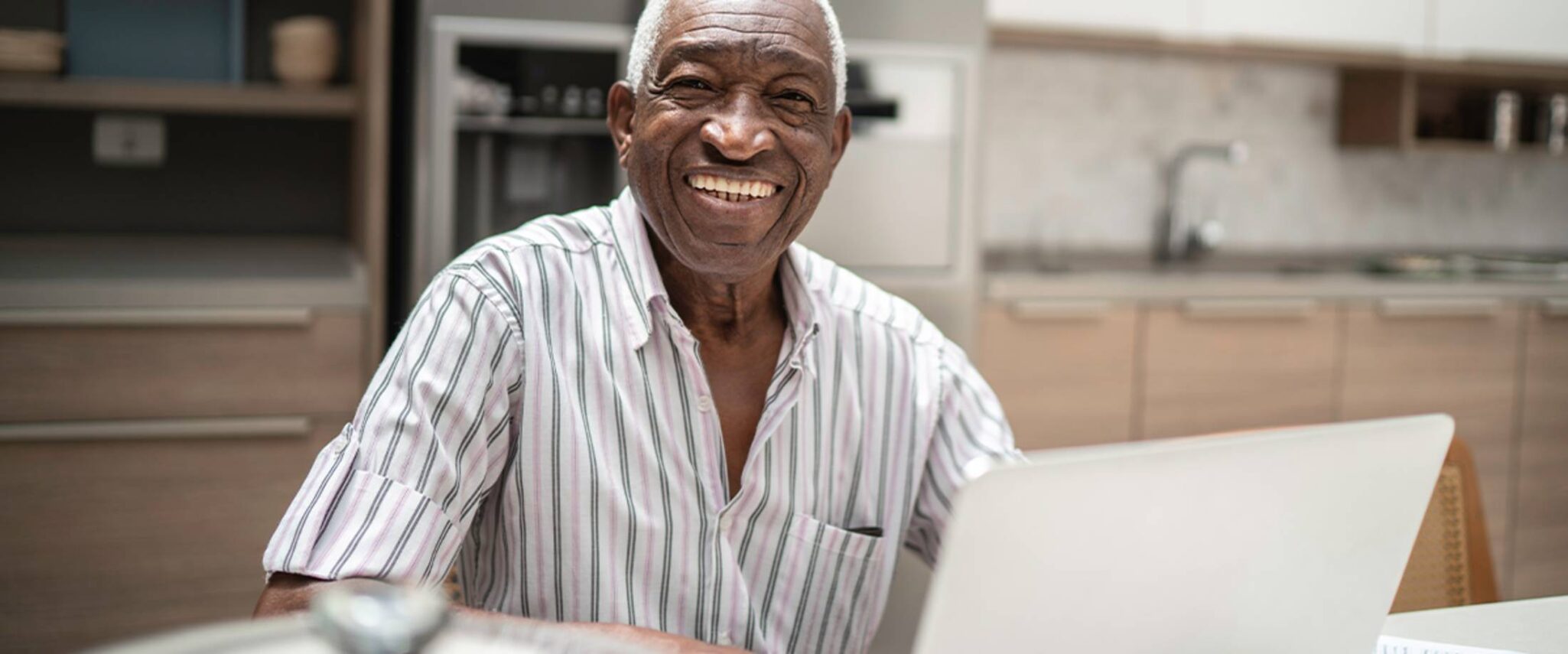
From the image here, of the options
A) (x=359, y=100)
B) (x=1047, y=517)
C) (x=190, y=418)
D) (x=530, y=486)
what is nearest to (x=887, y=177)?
(x=359, y=100)

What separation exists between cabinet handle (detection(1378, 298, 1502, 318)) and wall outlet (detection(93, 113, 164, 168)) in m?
2.79

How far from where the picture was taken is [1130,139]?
12.2 ft

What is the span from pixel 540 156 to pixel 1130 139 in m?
1.75

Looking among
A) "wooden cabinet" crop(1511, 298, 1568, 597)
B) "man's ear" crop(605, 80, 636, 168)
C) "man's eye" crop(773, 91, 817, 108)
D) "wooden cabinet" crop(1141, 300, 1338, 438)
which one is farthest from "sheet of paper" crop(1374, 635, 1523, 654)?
"wooden cabinet" crop(1511, 298, 1568, 597)

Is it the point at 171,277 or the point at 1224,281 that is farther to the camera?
the point at 1224,281

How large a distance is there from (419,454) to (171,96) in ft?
6.46

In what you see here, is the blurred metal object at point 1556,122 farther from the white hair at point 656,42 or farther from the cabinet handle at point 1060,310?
the white hair at point 656,42

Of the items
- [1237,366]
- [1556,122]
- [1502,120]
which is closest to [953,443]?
[1237,366]

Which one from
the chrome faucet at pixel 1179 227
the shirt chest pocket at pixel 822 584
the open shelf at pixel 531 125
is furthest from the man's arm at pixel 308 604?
the chrome faucet at pixel 1179 227

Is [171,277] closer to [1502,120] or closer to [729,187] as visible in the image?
[729,187]

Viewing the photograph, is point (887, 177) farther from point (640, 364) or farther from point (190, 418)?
point (640, 364)

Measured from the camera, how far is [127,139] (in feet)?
9.64

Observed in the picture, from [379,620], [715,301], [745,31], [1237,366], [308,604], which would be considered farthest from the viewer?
[1237,366]

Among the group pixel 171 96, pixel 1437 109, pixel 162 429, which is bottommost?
pixel 162 429
